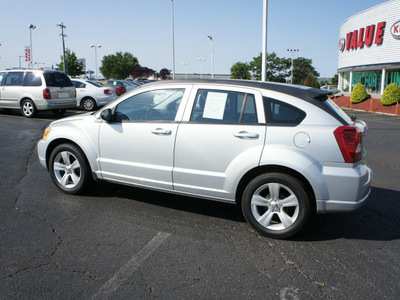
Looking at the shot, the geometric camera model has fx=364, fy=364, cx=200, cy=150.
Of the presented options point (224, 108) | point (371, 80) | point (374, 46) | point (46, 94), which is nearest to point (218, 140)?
point (224, 108)

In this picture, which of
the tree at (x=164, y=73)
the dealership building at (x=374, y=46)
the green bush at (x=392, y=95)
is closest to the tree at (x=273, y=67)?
the tree at (x=164, y=73)

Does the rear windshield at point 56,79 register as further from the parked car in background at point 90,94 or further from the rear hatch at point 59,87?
the parked car in background at point 90,94

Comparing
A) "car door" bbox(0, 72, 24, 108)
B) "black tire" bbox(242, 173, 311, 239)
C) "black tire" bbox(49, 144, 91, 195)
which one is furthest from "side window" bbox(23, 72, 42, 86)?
"black tire" bbox(242, 173, 311, 239)

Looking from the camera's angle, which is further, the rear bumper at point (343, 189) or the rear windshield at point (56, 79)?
the rear windshield at point (56, 79)

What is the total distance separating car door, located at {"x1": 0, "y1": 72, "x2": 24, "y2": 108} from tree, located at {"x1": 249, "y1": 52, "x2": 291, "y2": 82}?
208ft

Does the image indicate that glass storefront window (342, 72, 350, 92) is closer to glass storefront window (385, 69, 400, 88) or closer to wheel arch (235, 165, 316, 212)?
glass storefront window (385, 69, 400, 88)

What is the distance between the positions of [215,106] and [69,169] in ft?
7.82

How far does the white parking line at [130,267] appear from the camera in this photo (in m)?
2.90

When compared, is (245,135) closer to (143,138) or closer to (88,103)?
(143,138)

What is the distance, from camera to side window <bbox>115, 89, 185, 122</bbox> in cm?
444

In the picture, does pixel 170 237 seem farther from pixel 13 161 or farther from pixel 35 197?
pixel 13 161

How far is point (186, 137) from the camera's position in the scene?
4.20 meters

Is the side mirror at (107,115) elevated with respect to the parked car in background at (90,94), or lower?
lower

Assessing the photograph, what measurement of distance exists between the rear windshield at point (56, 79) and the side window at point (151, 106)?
9700 millimetres
